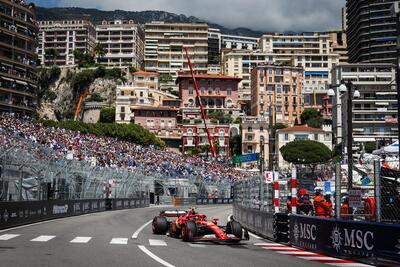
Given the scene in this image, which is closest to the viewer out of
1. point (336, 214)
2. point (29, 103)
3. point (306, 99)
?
point (336, 214)

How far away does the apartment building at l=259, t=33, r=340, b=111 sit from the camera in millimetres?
182375

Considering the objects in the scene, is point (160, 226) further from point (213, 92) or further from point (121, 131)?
point (213, 92)

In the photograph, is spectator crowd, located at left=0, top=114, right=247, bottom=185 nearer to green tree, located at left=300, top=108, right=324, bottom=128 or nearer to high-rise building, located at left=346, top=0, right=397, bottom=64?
green tree, located at left=300, top=108, right=324, bottom=128

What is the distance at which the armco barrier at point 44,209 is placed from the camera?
2293 centimetres

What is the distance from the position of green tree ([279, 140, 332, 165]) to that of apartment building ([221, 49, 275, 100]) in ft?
230

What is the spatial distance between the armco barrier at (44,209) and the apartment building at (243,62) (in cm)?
14125

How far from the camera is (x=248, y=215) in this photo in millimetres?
25047

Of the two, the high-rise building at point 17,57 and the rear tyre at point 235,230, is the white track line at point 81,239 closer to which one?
the rear tyre at point 235,230

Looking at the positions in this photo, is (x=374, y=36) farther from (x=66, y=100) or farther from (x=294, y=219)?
(x=294, y=219)

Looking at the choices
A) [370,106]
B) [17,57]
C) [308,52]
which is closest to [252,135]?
[370,106]

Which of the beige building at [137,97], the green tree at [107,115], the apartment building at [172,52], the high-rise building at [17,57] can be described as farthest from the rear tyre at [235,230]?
the apartment building at [172,52]

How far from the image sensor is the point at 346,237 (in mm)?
13969

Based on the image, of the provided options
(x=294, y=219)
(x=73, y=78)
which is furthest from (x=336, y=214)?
(x=73, y=78)

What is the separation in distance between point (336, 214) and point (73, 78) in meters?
148
